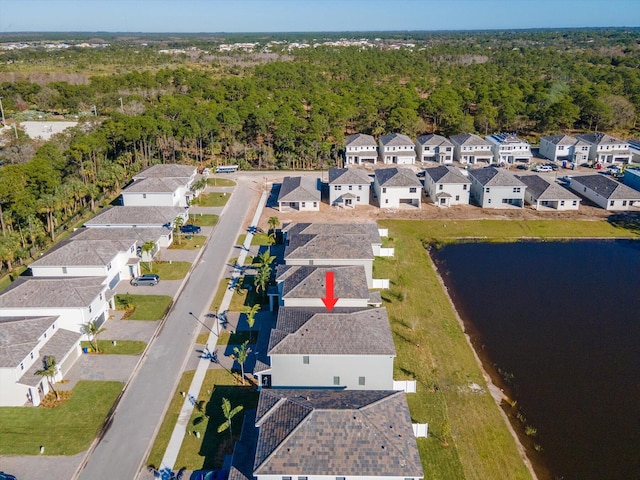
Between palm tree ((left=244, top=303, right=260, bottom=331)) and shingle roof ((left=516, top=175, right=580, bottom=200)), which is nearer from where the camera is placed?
palm tree ((left=244, top=303, right=260, bottom=331))

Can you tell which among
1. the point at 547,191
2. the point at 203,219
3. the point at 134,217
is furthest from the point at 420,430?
the point at 547,191

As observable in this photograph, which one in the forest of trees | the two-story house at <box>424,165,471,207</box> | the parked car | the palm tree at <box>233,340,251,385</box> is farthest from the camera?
the two-story house at <box>424,165,471,207</box>

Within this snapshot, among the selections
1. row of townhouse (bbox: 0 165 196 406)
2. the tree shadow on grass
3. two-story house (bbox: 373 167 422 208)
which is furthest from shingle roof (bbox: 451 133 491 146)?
the tree shadow on grass

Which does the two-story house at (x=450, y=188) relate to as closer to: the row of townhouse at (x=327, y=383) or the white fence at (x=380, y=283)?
the row of townhouse at (x=327, y=383)

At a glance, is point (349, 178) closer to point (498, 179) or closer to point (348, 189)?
point (348, 189)

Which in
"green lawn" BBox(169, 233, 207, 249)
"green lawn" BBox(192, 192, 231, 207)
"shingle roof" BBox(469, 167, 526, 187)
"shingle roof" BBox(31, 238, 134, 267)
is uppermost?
"shingle roof" BBox(469, 167, 526, 187)

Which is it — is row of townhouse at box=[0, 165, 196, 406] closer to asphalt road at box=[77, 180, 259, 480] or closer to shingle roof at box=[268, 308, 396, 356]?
asphalt road at box=[77, 180, 259, 480]

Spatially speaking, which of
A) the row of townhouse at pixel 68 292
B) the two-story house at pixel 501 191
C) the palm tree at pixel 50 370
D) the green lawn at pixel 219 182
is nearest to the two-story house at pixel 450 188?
the two-story house at pixel 501 191
